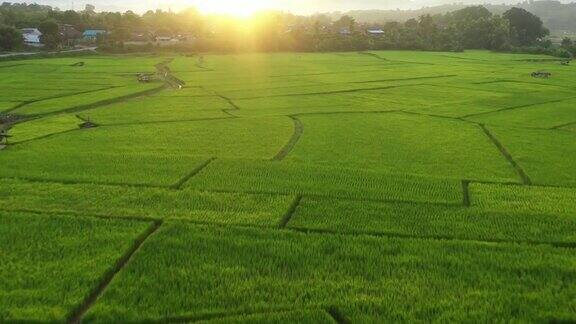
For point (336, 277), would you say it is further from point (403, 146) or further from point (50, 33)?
point (50, 33)

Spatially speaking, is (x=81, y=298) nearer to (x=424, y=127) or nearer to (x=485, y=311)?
(x=485, y=311)

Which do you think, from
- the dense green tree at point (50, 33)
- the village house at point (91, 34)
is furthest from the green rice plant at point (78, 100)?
the village house at point (91, 34)

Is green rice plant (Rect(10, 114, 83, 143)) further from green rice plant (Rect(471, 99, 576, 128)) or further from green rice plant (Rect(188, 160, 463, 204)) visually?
green rice plant (Rect(471, 99, 576, 128))

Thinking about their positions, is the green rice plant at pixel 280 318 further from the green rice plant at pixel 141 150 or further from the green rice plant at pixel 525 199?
the green rice plant at pixel 141 150

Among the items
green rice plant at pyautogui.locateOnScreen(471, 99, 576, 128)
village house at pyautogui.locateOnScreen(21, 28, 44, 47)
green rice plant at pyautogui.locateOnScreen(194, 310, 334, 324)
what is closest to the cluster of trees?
village house at pyautogui.locateOnScreen(21, 28, 44, 47)

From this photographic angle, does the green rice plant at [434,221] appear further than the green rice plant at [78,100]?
No

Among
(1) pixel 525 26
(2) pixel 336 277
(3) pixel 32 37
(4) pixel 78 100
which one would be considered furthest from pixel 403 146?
(1) pixel 525 26
